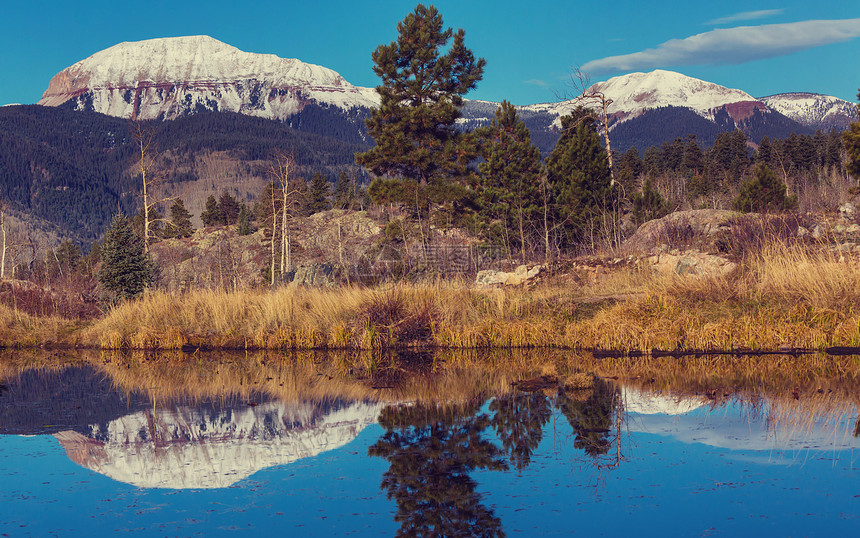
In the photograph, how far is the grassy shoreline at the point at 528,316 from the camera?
1365cm

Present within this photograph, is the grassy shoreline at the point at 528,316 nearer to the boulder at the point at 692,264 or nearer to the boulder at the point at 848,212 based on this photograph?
the boulder at the point at 692,264

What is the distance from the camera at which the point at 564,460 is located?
740cm

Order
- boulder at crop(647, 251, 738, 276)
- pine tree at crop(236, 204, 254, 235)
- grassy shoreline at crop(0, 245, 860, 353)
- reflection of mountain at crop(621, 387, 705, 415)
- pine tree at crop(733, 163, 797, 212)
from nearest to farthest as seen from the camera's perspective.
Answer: reflection of mountain at crop(621, 387, 705, 415) → grassy shoreline at crop(0, 245, 860, 353) → boulder at crop(647, 251, 738, 276) → pine tree at crop(733, 163, 797, 212) → pine tree at crop(236, 204, 254, 235)

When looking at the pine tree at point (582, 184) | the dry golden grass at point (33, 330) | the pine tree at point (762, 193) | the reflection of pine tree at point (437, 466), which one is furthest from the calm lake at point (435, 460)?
the pine tree at point (762, 193)

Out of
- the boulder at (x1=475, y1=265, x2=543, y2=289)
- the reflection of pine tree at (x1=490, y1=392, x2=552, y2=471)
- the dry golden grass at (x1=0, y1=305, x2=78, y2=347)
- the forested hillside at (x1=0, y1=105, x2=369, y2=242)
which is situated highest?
the forested hillside at (x1=0, y1=105, x2=369, y2=242)

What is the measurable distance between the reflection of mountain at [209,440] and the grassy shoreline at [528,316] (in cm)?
566

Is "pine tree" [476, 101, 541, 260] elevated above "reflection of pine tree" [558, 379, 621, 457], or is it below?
above

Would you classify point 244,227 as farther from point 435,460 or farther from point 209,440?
point 435,460

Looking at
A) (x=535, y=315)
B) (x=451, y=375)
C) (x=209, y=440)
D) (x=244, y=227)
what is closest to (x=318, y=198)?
(x=244, y=227)

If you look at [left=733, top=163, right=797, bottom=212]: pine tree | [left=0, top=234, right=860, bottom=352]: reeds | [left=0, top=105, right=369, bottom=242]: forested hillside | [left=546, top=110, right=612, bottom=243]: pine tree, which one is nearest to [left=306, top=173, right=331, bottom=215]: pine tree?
[left=546, top=110, right=612, bottom=243]: pine tree

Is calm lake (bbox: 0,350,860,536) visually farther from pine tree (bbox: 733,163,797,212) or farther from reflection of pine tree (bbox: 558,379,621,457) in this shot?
pine tree (bbox: 733,163,797,212)

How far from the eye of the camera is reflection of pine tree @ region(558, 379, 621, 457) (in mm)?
7930

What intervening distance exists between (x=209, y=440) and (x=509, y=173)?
28779 mm

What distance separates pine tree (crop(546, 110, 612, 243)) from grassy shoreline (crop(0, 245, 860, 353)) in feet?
44.1
